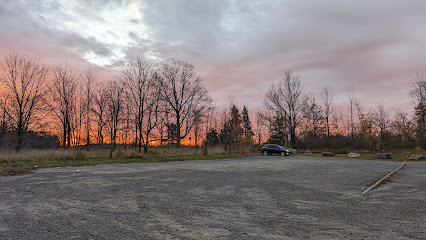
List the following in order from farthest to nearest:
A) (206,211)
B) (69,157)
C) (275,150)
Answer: (275,150) < (69,157) < (206,211)

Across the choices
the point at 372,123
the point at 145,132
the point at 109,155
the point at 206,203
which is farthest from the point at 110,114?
the point at 372,123

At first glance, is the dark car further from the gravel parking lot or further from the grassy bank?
A: the gravel parking lot

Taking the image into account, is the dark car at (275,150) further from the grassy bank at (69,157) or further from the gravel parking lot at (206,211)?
the gravel parking lot at (206,211)

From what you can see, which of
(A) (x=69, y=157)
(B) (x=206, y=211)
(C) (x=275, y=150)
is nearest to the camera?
(B) (x=206, y=211)

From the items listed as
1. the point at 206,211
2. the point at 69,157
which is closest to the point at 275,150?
the point at 69,157

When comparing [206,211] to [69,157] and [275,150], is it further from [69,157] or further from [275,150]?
[275,150]

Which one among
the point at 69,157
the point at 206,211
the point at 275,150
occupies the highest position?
the point at 69,157

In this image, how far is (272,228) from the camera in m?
4.45

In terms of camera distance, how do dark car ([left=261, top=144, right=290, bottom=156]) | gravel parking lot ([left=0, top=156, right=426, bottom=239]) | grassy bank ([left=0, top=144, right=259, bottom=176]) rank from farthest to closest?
dark car ([left=261, top=144, right=290, bottom=156]) → grassy bank ([left=0, top=144, right=259, bottom=176]) → gravel parking lot ([left=0, top=156, right=426, bottom=239])

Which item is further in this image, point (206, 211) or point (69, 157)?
point (69, 157)

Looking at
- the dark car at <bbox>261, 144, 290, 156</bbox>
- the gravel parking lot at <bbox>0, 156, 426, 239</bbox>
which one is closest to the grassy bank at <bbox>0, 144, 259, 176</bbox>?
the gravel parking lot at <bbox>0, 156, 426, 239</bbox>

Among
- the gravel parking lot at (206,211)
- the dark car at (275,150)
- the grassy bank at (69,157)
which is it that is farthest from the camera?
the dark car at (275,150)

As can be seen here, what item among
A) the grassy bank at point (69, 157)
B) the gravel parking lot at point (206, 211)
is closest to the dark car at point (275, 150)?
the grassy bank at point (69, 157)

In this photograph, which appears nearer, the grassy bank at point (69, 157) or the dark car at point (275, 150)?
the grassy bank at point (69, 157)
